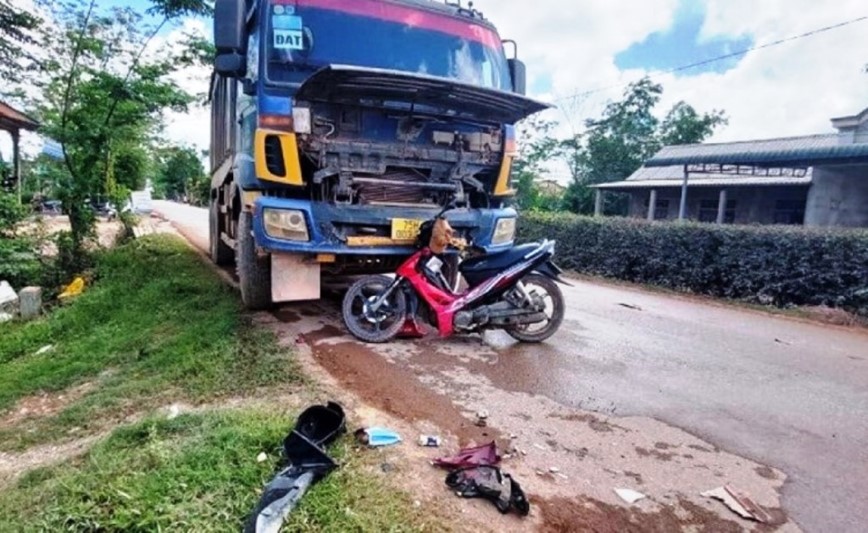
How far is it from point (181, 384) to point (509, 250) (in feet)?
8.89

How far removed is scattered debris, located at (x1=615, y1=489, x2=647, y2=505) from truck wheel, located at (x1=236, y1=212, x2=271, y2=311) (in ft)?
11.2

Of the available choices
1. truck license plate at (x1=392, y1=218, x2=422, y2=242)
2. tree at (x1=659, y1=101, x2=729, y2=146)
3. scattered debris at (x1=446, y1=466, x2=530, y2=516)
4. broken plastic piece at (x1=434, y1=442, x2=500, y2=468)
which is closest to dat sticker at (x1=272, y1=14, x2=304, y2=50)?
truck license plate at (x1=392, y1=218, x2=422, y2=242)

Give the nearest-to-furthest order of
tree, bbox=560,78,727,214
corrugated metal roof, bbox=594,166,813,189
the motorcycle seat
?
1. the motorcycle seat
2. corrugated metal roof, bbox=594,166,813,189
3. tree, bbox=560,78,727,214

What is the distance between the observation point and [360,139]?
4523mm

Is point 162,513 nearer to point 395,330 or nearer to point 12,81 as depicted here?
point 395,330

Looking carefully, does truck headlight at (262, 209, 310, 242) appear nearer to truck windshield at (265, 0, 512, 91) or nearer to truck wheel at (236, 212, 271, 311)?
truck wheel at (236, 212, 271, 311)

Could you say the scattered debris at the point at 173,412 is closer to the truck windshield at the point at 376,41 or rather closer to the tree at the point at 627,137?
the truck windshield at the point at 376,41

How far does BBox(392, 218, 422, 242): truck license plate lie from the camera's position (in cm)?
453

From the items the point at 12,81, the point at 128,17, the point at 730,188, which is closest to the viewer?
the point at 128,17

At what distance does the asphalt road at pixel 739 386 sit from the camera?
111 inches

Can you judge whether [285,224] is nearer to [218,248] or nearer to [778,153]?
[218,248]

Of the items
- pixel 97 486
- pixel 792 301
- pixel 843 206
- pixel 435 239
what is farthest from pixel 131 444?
pixel 843 206

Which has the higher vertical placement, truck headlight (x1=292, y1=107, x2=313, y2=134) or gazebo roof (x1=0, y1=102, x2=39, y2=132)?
gazebo roof (x1=0, y1=102, x2=39, y2=132)

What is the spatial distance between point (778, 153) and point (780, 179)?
13.1 ft
